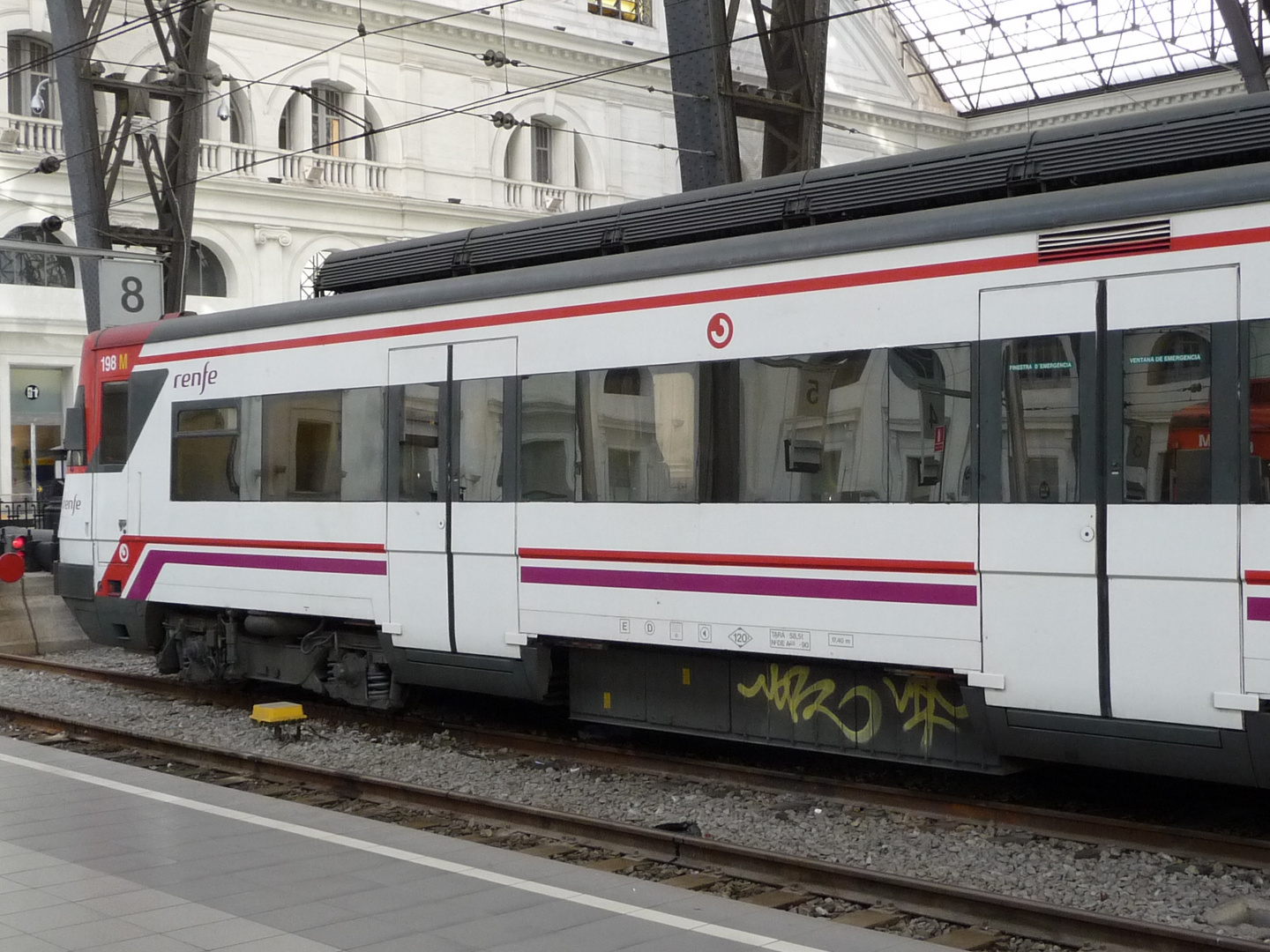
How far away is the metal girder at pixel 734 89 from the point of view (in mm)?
12617

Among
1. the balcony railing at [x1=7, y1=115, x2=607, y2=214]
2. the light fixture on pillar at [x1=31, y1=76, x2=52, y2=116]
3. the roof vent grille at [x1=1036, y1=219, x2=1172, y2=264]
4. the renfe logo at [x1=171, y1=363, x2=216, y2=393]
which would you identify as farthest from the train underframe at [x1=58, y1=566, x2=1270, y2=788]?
the balcony railing at [x1=7, y1=115, x2=607, y2=214]

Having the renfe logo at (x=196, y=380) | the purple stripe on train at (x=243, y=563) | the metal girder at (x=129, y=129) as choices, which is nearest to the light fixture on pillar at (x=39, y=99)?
the metal girder at (x=129, y=129)

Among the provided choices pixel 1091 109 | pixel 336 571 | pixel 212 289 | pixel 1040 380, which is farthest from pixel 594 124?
pixel 1040 380

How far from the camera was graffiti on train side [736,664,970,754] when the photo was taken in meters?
8.05

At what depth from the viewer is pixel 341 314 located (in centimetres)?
1095

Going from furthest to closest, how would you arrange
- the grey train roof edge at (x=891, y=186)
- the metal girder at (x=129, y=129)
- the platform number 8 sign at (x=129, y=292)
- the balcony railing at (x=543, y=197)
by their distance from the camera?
the balcony railing at (x=543, y=197), the metal girder at (x=129, y=129), the platform number 8 sign at (x=129, y=292), the grey train roof edge at (x=891, y=186)

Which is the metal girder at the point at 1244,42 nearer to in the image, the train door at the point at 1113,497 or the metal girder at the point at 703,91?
the metal girder at the point at 703,91

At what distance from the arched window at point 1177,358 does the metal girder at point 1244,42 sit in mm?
12230

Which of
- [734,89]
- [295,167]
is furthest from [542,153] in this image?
[734,89]

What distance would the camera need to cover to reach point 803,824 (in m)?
7.98

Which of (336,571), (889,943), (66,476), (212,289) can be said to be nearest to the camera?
(889,943)

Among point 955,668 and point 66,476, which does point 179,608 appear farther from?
point 955,668

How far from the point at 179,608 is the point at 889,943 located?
29.4ft

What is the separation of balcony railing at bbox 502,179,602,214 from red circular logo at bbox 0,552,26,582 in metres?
22.9
